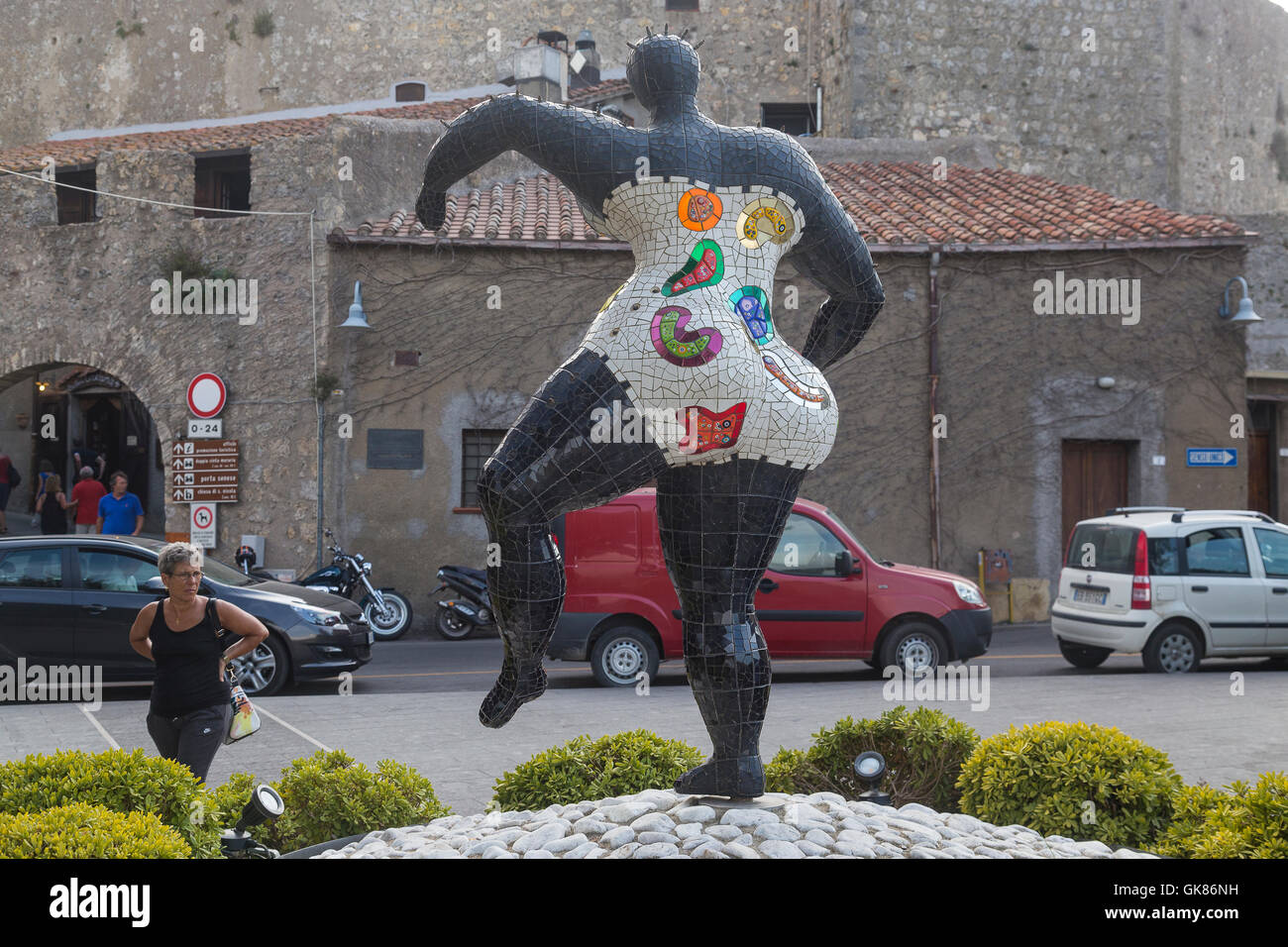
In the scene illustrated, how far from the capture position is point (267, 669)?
10.7 m

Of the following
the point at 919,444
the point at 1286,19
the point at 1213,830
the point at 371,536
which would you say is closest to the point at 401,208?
the point at 371,536

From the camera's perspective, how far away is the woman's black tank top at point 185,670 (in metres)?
5.31

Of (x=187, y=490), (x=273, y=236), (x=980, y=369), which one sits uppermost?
(x=273, y=236)

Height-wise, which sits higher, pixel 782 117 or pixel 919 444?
pixel 782 117

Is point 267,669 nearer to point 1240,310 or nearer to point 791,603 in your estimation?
point 791,603

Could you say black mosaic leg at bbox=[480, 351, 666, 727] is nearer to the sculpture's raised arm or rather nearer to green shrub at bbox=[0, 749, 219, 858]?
the sculpture's raised arm

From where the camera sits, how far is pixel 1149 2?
2544 centimetres

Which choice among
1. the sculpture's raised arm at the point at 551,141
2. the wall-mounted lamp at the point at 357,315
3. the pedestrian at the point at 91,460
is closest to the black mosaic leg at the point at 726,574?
the sculpture's raised arm at the point at 551,141

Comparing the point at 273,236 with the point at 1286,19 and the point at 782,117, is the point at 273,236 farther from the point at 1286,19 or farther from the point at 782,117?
the point at 1286,19

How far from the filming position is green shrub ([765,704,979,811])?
4961 millimetres

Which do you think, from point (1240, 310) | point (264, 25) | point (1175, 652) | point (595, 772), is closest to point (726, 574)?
point (595, 772)

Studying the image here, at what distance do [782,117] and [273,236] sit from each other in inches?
569

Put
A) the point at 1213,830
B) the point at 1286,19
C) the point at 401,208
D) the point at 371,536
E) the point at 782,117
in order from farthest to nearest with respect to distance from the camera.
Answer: the point at 1286,19 → the point at 782,117 → the point at 401,208 → the point at 371,536 → the point at 1213,830

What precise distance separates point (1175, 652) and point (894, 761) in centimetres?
820
